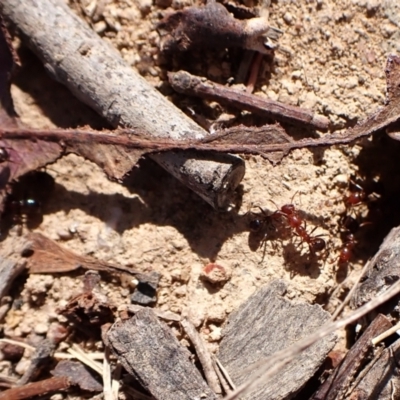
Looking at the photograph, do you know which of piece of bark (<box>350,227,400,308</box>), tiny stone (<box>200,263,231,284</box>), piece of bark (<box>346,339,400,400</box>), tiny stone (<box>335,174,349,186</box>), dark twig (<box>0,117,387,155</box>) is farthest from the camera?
tiny stone (<box>335,174,349,186</box>)

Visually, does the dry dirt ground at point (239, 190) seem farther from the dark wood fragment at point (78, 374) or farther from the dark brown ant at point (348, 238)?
the dark wood fragment at point (78, 374)

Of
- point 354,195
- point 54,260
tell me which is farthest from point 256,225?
point 54,260

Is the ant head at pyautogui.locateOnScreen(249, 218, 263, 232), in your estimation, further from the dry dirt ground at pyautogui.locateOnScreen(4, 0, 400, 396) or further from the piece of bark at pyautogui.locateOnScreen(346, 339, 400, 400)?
the piece of bark at pyautogui.locateOnScreen(346, 339, 400, 400)

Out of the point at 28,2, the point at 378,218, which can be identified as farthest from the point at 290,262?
the point at 28,2

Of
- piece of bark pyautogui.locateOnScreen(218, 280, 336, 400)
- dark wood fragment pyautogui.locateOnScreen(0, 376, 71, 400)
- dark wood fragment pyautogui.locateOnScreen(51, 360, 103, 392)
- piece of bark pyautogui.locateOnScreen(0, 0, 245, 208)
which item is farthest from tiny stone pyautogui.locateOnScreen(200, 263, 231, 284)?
dark wood fragment pyautogui.locateOnScreen(0, 376, 71, 400)

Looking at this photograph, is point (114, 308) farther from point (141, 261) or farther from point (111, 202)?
point (111, 202)

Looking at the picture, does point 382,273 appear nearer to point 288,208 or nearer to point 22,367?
point 288,208

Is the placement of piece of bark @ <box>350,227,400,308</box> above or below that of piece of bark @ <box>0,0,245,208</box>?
below
